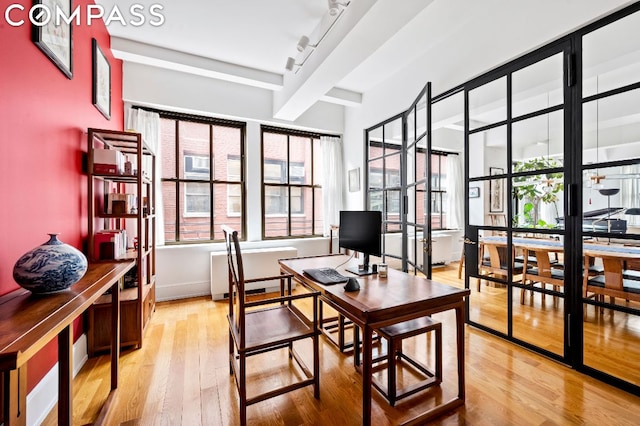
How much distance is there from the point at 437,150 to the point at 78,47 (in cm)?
565

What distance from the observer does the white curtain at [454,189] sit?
587cm

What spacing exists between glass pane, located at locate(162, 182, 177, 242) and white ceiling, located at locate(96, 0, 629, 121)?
5.11ft

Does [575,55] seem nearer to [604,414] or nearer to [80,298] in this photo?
[604,414]

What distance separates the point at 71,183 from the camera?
210cm

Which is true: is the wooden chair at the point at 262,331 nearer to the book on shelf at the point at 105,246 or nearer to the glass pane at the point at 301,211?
the book on shelf at the point at 105,246

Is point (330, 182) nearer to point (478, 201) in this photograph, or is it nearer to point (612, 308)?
point (478, 201)

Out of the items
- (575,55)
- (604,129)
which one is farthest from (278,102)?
(604,129)

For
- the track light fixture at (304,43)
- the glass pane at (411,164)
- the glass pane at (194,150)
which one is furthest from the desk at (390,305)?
the glass pane at (194,150)

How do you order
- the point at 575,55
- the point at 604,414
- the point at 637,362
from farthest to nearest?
the point at 575,55, the point at 637,362, the point at 604,414

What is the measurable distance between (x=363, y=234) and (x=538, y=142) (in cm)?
171

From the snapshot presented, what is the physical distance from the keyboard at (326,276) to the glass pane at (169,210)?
2642 millimetres

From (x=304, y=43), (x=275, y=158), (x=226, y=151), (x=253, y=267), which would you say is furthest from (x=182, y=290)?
(x=304, y=43)

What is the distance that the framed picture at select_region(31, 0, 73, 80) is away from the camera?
5.23 ft

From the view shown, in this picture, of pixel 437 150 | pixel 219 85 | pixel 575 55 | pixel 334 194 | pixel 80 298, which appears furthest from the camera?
pixel 437 150
